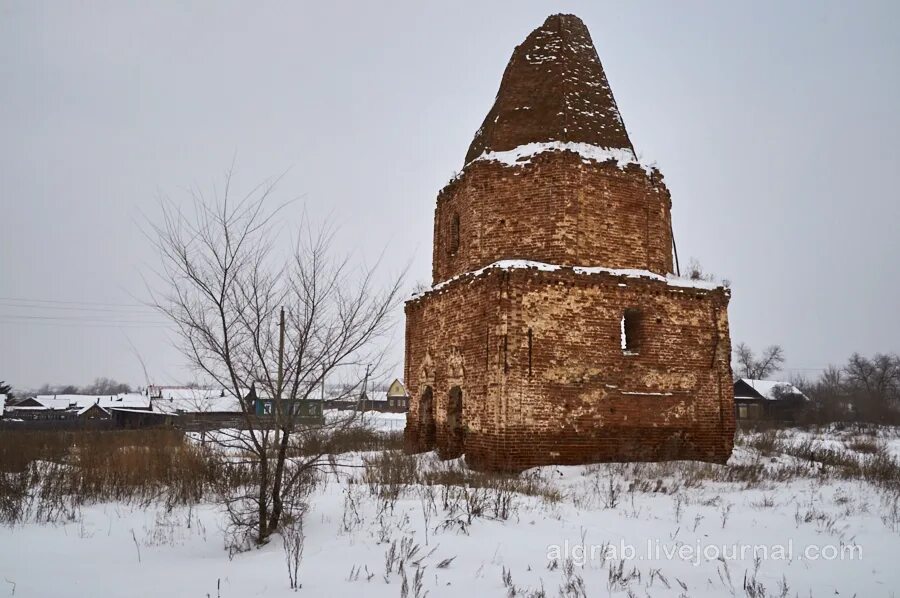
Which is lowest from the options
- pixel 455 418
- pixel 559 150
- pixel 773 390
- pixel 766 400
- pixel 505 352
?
pixel 766 400

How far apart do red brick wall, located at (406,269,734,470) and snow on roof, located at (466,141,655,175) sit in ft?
Answer: 7.80

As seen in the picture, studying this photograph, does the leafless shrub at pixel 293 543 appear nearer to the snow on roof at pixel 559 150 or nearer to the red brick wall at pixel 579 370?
the red brick wall at pixel 579 370

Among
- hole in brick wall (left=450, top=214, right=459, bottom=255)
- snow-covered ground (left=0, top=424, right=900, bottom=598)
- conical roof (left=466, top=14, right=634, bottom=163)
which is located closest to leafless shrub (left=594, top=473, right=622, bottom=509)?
snow-covered ground (left=0, top=424, right=900, bottom=598)

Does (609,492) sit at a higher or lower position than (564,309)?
lower

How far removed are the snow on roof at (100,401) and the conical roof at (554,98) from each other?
34.7m

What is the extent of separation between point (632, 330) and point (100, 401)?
46.3 metres

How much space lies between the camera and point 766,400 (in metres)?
41.5

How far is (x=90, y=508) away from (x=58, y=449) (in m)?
9.55

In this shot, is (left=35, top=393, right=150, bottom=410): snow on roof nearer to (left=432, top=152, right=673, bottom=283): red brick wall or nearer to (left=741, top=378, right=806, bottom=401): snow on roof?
(left=432, top=152, right=673, bottom=283): red brick wall

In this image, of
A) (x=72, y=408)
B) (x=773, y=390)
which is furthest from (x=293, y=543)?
(x=72, y=408)

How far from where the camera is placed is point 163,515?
6340mm

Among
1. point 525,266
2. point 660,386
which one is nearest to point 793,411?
point 660,386

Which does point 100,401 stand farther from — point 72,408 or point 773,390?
point 773,390

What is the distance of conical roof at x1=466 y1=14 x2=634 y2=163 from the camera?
11.3 metres
